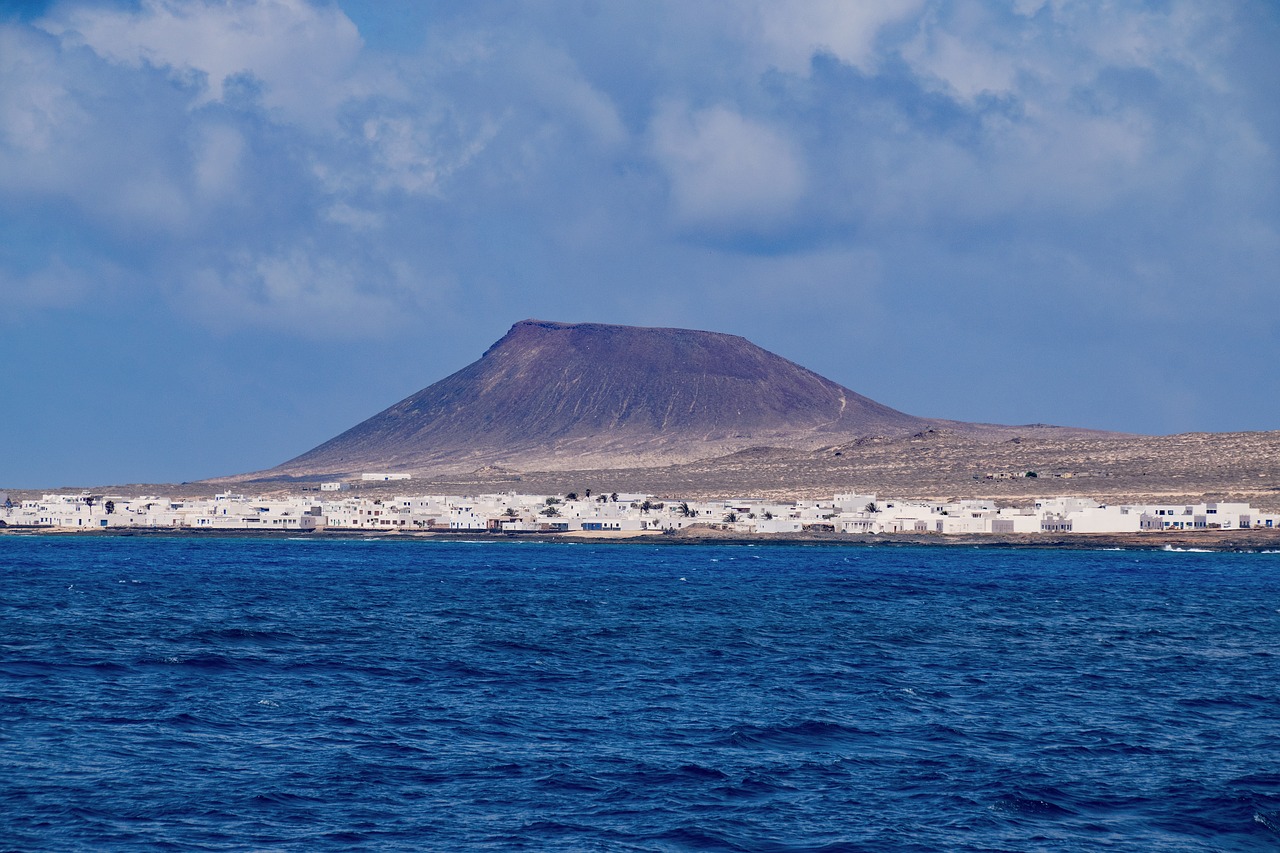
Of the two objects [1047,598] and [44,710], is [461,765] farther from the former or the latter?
[1047,598]

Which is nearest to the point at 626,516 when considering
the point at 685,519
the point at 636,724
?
the point at 685,519

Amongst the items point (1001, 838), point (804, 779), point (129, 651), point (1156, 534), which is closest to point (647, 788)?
point (804, 779)

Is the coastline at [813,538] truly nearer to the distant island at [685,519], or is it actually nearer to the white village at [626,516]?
the distant island at [685,519]

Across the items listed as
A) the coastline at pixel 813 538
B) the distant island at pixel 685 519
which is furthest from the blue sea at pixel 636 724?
the distant island at pixel 685 519

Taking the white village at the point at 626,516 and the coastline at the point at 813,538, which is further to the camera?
the white village at the point at 626,516

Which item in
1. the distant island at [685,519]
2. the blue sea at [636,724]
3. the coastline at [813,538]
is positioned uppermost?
the distant island at [685,519]
